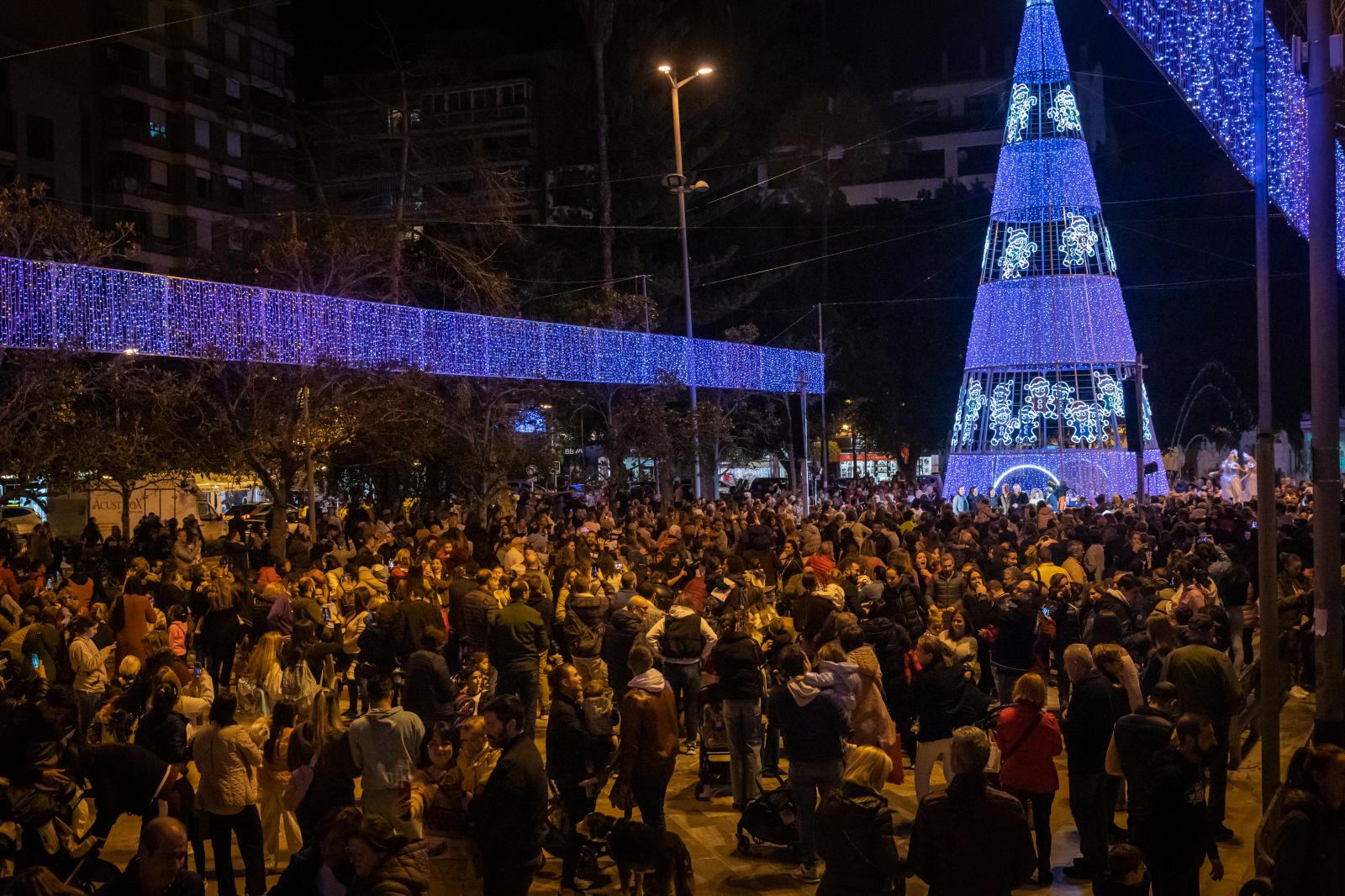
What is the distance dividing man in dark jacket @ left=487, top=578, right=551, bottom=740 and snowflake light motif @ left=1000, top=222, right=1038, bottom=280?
21.3m

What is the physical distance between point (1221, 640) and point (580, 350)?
1502 cm

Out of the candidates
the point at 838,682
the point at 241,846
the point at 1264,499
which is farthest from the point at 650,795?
the point at 1264,499

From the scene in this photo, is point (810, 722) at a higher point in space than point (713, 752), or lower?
higher

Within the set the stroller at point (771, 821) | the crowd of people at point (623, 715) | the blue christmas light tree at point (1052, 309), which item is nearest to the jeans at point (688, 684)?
the crowd of people at point (623, 715)

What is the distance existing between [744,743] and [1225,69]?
7.62m

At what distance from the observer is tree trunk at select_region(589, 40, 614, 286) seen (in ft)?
119

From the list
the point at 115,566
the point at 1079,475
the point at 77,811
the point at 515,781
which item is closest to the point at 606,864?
the point at 515,781

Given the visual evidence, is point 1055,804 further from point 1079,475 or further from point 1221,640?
point 1079,475

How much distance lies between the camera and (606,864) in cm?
772

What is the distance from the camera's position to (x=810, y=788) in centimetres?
714

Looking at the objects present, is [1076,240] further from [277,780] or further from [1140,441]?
[277,780]

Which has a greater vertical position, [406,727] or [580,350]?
[580,350]

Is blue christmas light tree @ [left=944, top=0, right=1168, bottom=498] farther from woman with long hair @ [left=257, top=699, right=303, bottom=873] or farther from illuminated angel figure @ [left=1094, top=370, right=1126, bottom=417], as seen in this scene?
woman with long hair @ [left=257, top=699, right=303, bottom=873]

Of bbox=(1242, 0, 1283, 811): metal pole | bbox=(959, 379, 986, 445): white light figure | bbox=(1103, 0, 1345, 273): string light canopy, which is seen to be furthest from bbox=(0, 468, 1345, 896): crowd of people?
bbox=(959, 379, 986, 445): white light figure
